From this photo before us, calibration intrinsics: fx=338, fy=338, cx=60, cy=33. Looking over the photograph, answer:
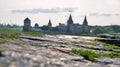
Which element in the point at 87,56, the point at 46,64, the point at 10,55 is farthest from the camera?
the point at 87,56

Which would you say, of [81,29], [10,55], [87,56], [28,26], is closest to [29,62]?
[10,55]

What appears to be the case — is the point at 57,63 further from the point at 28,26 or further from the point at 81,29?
the point at 81,29

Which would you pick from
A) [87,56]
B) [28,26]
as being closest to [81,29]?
[28,26]

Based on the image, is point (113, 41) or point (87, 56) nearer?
point (87, 56)

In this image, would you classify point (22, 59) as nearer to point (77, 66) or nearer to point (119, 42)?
point (77, 66)

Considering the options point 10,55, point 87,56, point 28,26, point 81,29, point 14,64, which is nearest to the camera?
point 14,64

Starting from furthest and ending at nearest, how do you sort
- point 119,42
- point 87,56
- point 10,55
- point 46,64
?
1. point 119,42
2. point 87,56
3. point 10,55
4. point 46,64

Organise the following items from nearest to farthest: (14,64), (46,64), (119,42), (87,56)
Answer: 1. (14,64)
2. (46,64)
3. (87,56)
4. (119,42)

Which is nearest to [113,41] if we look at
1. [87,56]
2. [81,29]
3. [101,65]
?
[87,56]

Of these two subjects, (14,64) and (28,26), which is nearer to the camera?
(14,64)

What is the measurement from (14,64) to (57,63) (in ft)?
7.28

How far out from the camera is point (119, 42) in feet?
117

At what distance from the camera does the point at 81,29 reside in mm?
159625

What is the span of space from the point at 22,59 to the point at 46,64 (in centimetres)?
100
